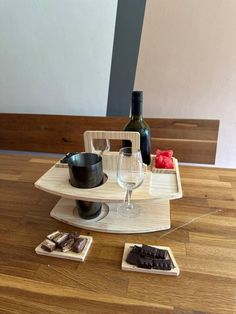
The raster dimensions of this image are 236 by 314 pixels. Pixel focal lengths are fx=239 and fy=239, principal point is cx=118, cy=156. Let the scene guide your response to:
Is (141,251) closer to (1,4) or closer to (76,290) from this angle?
(76,290)

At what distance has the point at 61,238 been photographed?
0.59 metres

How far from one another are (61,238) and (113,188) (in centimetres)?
18

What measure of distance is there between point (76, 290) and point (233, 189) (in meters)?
0.62

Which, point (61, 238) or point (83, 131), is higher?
point (83, 131)

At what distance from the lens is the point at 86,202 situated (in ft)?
2.16

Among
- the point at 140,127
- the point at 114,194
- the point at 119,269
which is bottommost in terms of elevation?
the point at 119,269

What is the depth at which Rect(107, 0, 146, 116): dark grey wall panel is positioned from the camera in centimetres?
131

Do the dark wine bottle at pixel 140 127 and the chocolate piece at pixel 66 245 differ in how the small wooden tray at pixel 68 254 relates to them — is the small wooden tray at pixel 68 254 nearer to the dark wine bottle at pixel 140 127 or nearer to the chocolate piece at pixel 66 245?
the chocolate piece at pixel 66 245

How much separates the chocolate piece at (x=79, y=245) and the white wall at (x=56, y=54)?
1.07 m

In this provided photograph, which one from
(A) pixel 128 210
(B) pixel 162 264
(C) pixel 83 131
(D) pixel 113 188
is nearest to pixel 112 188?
(D) pixel 113 188

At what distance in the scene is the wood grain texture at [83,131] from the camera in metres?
1.33

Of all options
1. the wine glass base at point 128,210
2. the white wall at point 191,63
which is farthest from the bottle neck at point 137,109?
the white wall at point 191,63

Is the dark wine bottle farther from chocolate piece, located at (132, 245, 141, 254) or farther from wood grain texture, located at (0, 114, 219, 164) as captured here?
wood grain texture, located at (0, 114, 219, 164)

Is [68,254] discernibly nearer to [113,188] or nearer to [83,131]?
[113,188]
